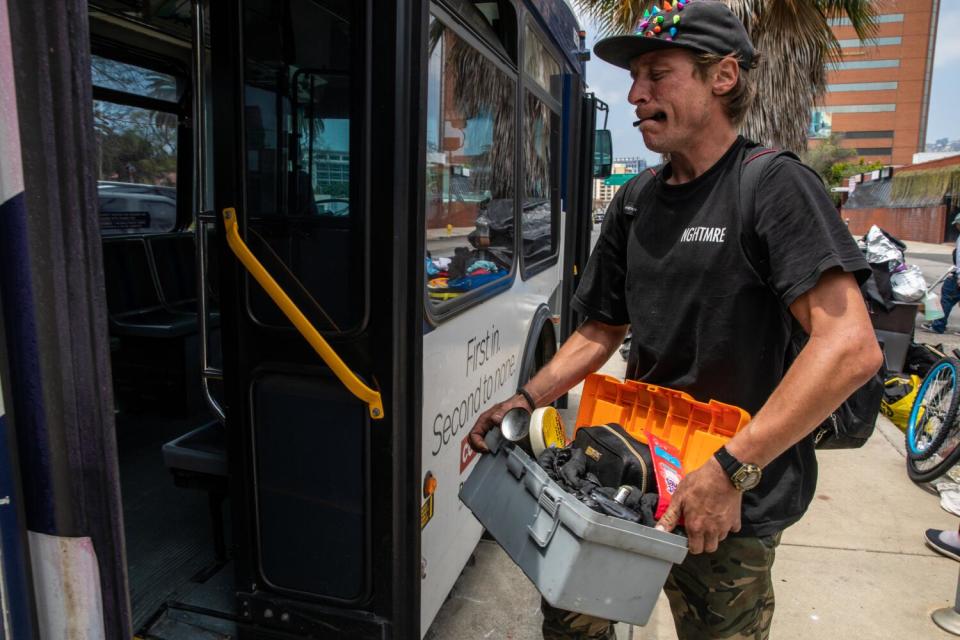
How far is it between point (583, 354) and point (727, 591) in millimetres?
738

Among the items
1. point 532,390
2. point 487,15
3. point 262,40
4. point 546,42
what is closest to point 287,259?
point 262,40

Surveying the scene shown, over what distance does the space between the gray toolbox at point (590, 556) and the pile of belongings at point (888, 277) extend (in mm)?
5620

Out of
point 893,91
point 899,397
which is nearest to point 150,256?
point 899,397

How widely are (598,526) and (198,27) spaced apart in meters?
2.07

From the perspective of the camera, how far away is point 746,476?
1438 millimetres

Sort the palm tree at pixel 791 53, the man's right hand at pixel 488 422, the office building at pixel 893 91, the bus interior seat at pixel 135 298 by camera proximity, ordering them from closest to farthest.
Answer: the man's right hand at pixel 488 422
the bus interior seat at pixel 135 298
the palm tree at pixel 791 53
the office building at pixel 893 91

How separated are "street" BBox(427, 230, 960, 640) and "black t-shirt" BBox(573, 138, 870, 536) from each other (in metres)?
1.60

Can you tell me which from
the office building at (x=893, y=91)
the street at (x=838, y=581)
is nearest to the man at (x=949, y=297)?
the street at (x=838, y=581)

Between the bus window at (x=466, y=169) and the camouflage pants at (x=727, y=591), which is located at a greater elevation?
the bus window at (x=466, y=169)

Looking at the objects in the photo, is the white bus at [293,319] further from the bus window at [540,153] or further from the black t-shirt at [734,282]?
the black t-shirt at [734,282]

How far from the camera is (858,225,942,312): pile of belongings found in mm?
6215

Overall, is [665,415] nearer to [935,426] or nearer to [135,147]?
[935,426]

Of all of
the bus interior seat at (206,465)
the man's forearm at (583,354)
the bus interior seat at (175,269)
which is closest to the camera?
the man's forearm at (583,354)

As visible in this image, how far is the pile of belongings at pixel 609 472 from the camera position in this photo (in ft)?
4.75
